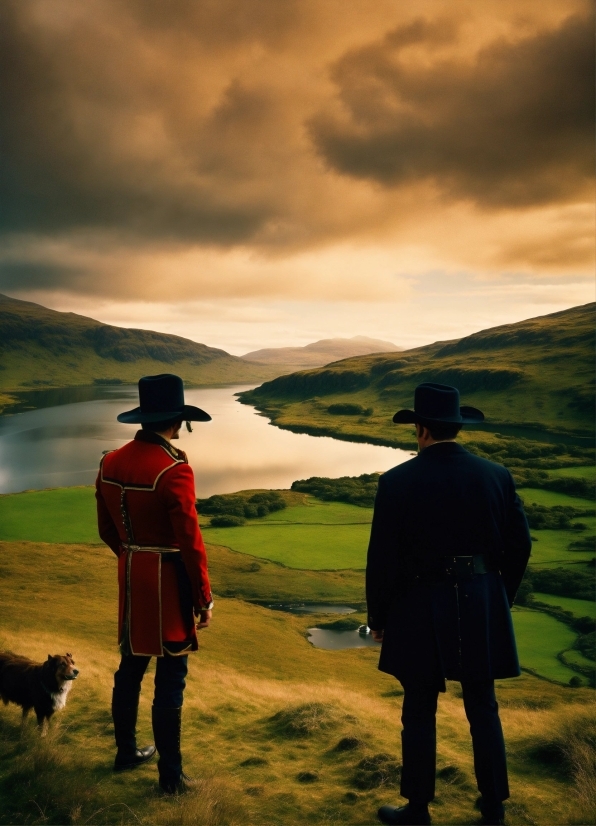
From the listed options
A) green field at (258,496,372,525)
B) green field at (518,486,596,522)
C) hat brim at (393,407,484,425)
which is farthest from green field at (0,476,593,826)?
green field at (518,486,596,522)

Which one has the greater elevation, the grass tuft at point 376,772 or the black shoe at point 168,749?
the black shoe at point 168,749

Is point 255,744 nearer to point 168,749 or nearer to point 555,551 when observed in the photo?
point 168,749

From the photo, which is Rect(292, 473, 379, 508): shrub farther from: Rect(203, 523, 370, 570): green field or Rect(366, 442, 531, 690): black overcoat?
Rect(366, 442, 531, 690): black overcoat

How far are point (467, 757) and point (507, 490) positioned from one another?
3.67 m

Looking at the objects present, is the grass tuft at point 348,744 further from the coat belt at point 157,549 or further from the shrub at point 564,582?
the shrub at point 564,582

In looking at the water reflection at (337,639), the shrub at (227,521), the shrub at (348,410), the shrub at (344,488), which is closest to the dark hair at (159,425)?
the water reflection at (337,639)

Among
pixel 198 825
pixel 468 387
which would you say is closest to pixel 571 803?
pixel 198 825

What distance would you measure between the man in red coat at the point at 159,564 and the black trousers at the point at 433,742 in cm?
173

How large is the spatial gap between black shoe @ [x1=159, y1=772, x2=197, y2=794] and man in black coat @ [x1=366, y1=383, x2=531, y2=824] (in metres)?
1.62

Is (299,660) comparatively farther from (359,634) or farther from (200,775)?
(200,775)

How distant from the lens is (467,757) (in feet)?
20.2

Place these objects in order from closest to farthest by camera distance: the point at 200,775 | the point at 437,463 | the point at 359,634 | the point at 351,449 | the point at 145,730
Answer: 1. the point at 437,463
2. the point at 200,775
3. the point at 145,730
4. the point at 359,634
5. the point at 351,449

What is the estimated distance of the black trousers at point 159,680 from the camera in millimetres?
4613

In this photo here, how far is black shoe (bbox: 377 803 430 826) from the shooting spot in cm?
420
